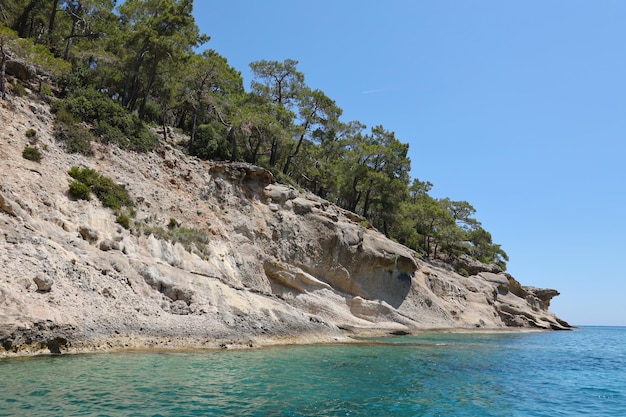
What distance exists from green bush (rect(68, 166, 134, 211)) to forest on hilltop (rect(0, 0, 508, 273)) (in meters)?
2.58

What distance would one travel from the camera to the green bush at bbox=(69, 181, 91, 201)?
89.5 feet

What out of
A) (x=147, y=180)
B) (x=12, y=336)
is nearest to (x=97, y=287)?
(x=12, y=336)

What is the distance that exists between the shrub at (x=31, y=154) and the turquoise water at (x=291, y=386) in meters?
15.9

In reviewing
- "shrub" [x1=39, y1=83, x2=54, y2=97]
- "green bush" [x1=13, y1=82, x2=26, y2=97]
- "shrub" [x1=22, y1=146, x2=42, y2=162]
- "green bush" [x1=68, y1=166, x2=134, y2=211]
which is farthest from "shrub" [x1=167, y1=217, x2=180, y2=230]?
"shrub" [x1=39, y1=83, x2=54, y2=97]

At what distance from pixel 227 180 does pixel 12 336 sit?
86.9 feet

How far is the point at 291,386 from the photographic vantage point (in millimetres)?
14617

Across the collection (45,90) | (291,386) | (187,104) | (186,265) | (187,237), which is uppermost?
(187,104)

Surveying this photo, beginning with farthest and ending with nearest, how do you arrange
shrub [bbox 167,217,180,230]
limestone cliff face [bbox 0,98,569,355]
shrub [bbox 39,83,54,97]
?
shrub [bbox 39,83,54,97]
shrub [bbox 167,217,180,230]
limestone cliff face [bbox 0,98,569,355]

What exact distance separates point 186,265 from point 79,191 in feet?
25.1

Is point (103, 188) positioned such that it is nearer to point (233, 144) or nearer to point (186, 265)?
point (186, 265)

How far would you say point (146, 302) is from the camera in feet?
→ 69.9

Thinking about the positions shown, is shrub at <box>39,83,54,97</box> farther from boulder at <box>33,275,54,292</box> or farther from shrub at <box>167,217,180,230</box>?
boulder at <box>33,275,54,292</box>

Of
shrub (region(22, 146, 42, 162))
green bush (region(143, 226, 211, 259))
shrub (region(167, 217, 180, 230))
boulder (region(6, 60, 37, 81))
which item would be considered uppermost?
boulder (region(6, 60, 37, 81))

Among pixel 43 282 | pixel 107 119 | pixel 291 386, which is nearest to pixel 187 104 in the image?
pixel 107 119
